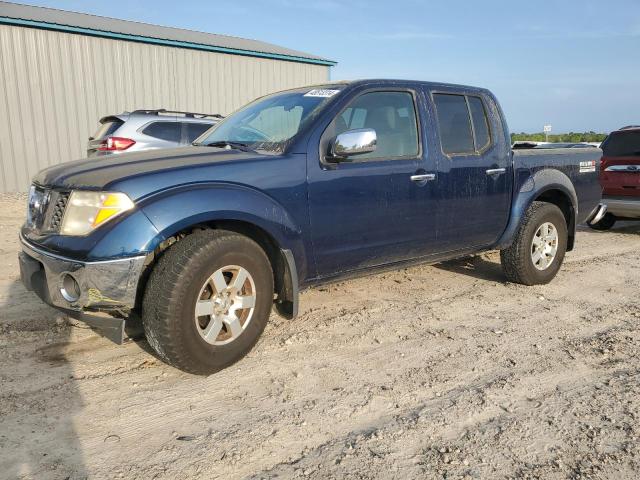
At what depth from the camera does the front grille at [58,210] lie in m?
3.00

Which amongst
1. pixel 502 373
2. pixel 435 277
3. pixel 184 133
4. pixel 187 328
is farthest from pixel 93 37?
pixel 502 373

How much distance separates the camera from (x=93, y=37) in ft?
41.7

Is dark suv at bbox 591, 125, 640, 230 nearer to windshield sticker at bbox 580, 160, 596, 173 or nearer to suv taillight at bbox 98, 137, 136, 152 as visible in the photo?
windshield sticker at bbox 580, 160, 596, 173

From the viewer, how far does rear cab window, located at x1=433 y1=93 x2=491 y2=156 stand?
14.3 feet

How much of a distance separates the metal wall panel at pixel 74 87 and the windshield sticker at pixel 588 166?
1146 centimetres

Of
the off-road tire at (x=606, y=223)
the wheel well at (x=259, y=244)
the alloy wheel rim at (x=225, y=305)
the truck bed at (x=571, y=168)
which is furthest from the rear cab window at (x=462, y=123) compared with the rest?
the off-road tire at (x=606, y=223)

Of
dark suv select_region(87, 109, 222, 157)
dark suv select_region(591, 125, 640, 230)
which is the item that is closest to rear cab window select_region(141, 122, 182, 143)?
dark suv select_region(87, 109, 222, 157)

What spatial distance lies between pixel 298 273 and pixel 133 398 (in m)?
1.26

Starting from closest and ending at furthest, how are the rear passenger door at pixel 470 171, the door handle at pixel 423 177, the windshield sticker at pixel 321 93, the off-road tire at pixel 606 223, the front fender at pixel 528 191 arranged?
the windshield sticker at pixel 321 93 → the door handle at pixel 423 177 → the rear passenger door at pixel 470 171 → the front fender at pixel 528 191 → the off-road tire at pixel 606 223

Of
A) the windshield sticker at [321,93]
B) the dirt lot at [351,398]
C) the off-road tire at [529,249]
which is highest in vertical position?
the windshield sticker at [321,93]

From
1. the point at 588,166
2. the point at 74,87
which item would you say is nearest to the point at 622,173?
the point at 588,166

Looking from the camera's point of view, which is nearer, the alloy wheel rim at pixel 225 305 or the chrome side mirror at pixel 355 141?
the alloy wheel rim at pixel 225 305

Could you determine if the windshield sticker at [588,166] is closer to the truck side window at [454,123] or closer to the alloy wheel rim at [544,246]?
the alloy wheel rim at [544,246]

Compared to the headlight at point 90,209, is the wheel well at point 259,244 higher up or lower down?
lower down
